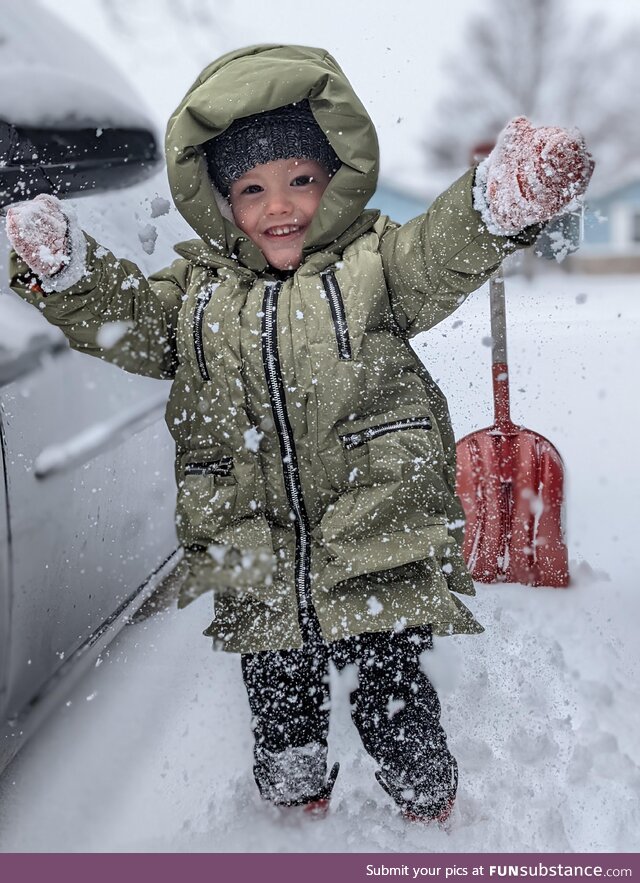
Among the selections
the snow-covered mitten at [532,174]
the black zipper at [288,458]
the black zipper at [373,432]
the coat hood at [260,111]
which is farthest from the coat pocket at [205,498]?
the snow-covered mitten at [532,174]

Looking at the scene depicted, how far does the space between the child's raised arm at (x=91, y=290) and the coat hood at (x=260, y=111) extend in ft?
0.52

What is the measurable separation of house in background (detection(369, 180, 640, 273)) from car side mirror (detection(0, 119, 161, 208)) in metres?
0.56

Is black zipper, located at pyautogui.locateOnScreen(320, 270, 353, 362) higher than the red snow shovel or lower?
higher

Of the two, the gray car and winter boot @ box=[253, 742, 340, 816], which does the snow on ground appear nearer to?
winter boot @ box=[253, 742, 340, 816]

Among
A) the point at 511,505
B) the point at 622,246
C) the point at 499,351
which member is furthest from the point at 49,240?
the point at 622,246

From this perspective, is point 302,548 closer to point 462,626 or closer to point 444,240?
point 462,626

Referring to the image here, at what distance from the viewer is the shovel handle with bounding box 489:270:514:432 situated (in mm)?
2637

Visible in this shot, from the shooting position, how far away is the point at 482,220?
1507mm

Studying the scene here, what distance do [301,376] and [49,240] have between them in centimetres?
50

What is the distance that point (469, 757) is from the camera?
194 centimetres

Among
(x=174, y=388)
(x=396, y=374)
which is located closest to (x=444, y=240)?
(x=396, y=374)

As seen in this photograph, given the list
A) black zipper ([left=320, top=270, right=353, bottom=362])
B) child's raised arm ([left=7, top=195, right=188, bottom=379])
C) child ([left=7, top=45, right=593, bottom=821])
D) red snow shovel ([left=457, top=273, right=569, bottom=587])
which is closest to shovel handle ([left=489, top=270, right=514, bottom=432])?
red snow shovel ([left=457, top=273, right=569, bottom=587])

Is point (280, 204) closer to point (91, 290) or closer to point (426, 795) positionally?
point (91, 290)

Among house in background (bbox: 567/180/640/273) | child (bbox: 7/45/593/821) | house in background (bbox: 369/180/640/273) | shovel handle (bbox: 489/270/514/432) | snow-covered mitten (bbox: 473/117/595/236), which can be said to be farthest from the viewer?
house in background (bbox: 567/180/640/273)
